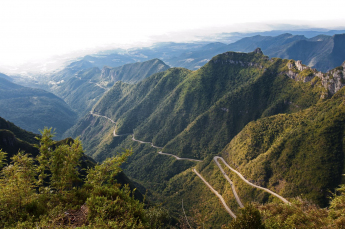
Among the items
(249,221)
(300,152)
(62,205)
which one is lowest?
(300,152)

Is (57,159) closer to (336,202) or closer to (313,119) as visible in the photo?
(336,202)

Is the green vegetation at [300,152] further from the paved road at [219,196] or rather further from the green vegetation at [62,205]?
the green vegetation at [62,205]

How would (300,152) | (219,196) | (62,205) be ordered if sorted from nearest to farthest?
(62,205), (300,152), (219,196)

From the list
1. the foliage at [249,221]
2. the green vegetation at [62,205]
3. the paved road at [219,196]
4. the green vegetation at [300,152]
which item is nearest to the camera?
the green vegetation at [62,205]

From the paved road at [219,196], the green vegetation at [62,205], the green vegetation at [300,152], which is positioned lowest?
the paved road at [219,196]

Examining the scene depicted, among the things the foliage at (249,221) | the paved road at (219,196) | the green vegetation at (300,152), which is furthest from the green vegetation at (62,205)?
the green vegetation at (300,152)

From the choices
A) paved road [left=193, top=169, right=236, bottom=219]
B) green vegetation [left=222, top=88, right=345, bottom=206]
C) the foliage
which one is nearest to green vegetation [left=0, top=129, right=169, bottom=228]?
the foliage

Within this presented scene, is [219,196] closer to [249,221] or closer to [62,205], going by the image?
[249,221]

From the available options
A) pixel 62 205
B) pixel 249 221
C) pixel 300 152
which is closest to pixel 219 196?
pixel 300 152

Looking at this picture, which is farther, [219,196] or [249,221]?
[219,196]

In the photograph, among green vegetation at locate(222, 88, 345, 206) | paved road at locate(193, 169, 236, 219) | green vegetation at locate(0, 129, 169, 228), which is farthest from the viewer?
paved road at locate(193, 169, 236, 219)

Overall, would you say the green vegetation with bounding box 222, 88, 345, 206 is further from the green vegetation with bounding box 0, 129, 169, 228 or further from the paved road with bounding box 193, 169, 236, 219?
the green vegetation with bounding box 0, 129, 169, 228
